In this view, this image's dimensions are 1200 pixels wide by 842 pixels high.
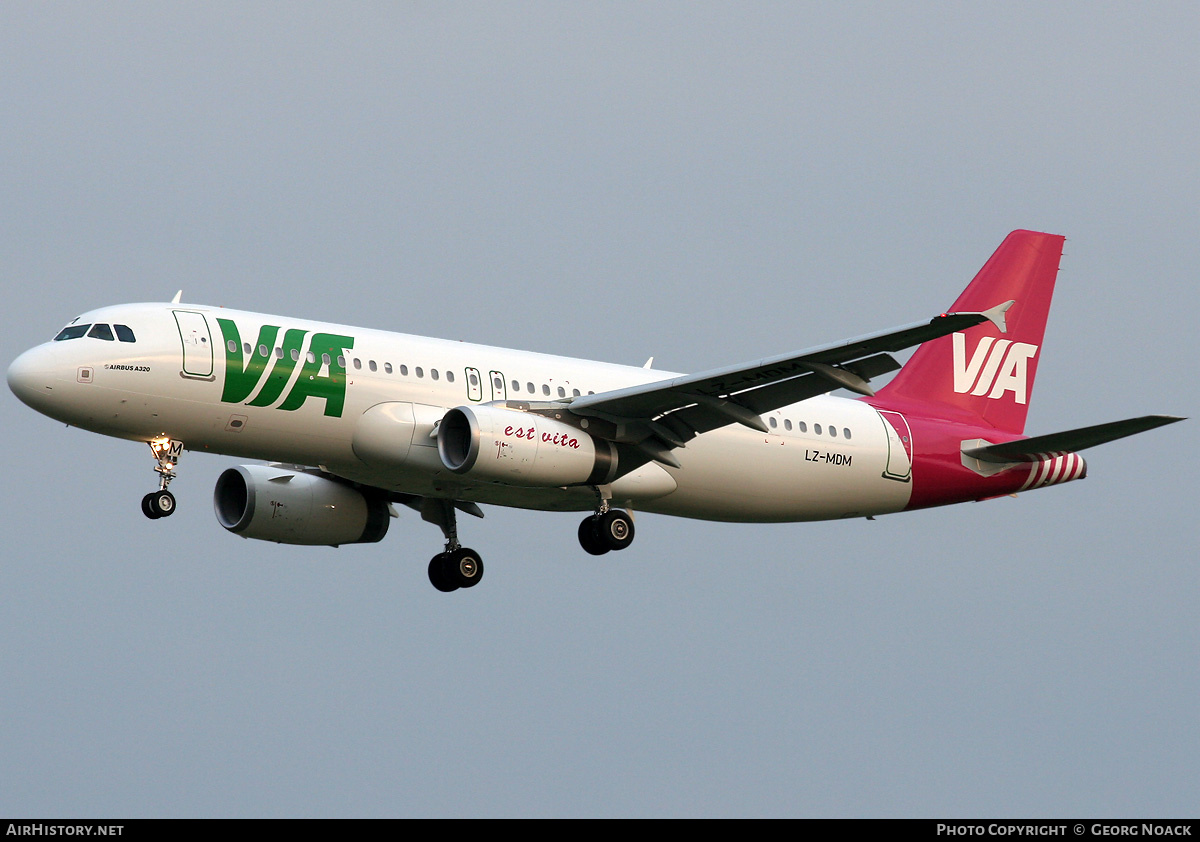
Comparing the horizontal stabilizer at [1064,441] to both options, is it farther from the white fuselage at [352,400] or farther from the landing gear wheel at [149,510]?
the landing gear wheel at [149,510]

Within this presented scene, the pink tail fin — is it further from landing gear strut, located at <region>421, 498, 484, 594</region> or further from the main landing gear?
Answer: the main landing gear

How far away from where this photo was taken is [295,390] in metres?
33.4

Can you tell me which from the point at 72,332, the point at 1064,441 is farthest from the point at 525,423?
the point at 1064,441

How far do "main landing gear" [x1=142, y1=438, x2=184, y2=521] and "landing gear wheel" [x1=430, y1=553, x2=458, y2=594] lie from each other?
26.1 ft

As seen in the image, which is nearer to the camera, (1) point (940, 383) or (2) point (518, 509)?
(2) point (518, 509)

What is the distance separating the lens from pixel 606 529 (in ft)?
119

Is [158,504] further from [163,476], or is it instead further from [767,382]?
[767,382]

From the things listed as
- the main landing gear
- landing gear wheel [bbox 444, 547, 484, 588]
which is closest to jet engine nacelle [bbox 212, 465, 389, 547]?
landing gear wheel [bbox 444, 547, 484, 588]

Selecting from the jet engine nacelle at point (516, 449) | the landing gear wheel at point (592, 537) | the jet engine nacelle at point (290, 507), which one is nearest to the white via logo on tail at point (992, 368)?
the landing gear wheel at point (592, 537)

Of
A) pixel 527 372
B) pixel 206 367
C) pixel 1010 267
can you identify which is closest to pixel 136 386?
pixel 206 367

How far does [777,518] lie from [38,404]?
53.4ft

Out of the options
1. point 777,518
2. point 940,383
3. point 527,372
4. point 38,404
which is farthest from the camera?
point 940,383

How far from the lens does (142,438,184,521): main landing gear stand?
33094mm

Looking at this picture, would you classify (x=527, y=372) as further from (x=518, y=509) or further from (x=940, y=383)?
(x=940, y=383)
